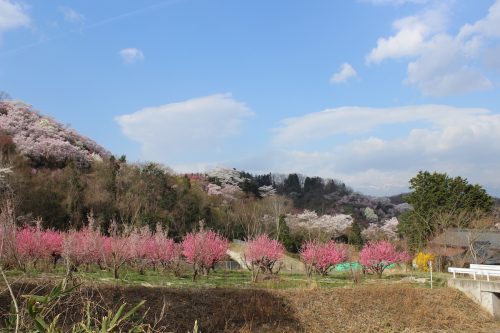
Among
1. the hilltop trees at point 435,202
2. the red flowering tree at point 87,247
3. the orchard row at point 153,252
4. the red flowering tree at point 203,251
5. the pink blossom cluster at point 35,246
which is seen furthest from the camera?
the hilltop trees at point 435,202

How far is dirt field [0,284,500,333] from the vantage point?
1127cm

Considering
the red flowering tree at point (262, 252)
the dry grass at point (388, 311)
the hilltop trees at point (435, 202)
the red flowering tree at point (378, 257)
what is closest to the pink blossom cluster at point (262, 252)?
the red flowering tree at point (262, 252)

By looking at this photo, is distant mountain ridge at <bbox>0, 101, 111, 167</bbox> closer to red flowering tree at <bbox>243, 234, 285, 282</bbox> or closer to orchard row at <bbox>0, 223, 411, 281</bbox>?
orchard row at <bbox>0, 223, 411, 281</bbox>

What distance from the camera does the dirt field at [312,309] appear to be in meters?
11.3

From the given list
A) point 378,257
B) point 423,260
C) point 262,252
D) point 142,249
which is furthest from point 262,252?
point 423,260

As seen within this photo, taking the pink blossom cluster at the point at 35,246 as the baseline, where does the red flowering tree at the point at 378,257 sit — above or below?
below

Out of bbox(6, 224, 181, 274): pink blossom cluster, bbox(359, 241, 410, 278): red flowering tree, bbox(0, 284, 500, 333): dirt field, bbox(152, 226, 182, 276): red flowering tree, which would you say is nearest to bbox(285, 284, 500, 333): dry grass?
bbox(0, 284, 500, 333): dirt field

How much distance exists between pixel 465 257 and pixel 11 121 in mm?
33683

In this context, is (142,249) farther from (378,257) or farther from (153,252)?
(378,257)

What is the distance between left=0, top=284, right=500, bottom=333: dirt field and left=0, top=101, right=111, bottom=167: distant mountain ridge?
26541 mm

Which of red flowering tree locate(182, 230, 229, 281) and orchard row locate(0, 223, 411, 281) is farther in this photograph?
red flowering tree locate(182, 230, 229, 281)

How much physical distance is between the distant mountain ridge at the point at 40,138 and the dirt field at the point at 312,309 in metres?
26.5

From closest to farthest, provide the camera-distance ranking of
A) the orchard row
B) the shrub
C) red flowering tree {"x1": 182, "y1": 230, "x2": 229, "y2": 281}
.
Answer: the orchard row, red flowering tree {"x1": 182, "y1": 230, "x2": 229, "y2": 281}, the shrub

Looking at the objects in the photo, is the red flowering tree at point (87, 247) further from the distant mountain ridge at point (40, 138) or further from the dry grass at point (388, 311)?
the distant mountain ridge at point (40, 138)
